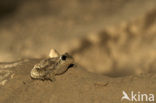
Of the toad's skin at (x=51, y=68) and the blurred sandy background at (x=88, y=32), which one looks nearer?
the toad's skin at (x=51, y=68)

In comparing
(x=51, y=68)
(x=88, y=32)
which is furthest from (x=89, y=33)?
(x=51, y=68)

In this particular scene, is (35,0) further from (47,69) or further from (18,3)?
(47,69)

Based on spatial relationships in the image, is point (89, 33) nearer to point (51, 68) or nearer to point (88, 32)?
point (88, 32)

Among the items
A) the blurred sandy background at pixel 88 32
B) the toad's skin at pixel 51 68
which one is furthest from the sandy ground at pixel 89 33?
the toad's skin at pixel 51 68

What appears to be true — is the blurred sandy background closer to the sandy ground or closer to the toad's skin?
the sandy ground

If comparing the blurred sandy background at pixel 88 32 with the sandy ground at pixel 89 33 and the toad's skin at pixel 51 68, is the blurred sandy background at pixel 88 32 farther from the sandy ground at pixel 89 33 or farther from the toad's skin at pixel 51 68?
the toad's skin at pixel 51 68

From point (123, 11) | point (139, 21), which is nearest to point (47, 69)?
point (139, 21)
